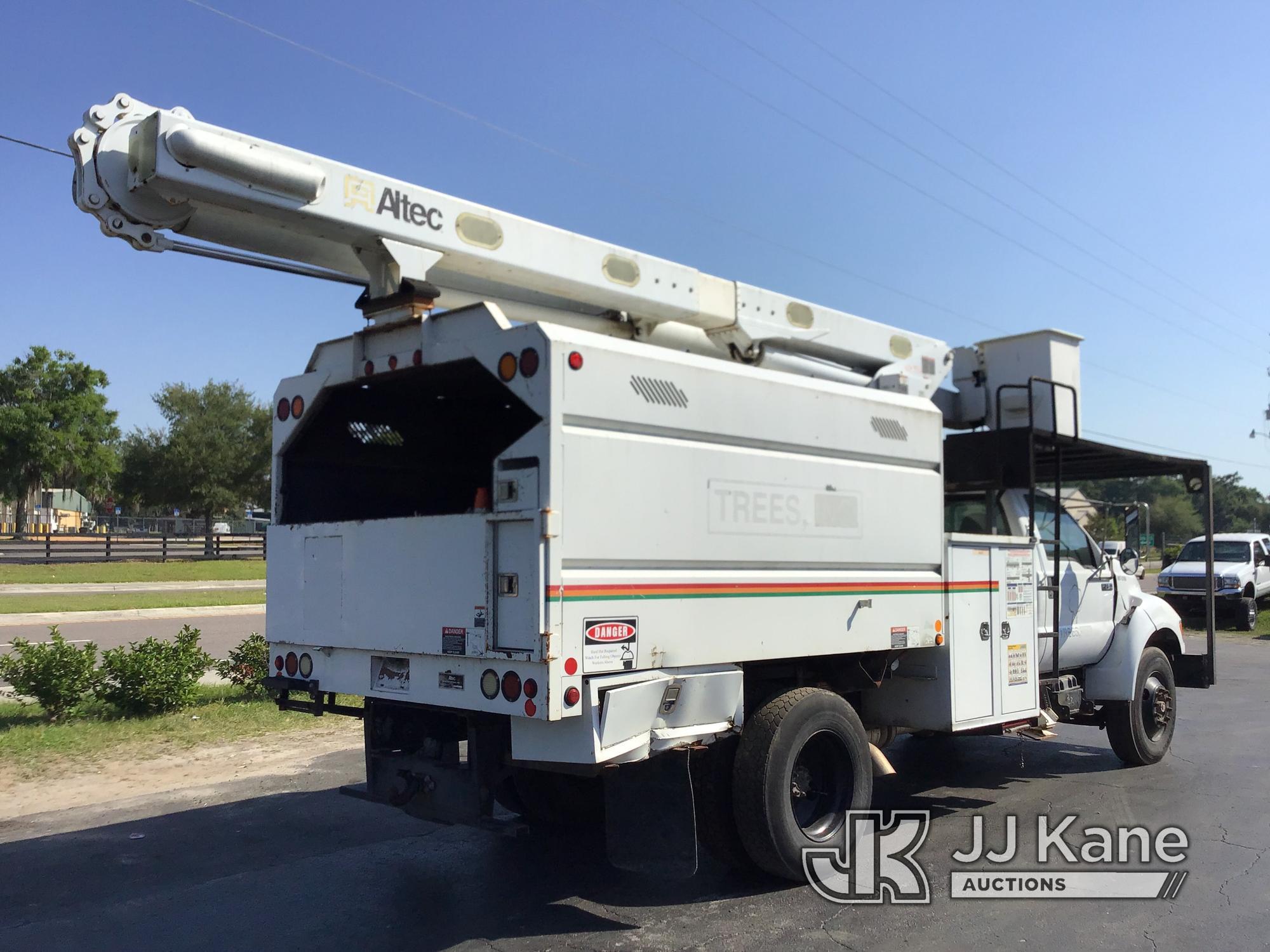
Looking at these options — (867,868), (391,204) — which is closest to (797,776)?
(867,868)

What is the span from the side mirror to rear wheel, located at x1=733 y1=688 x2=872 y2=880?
397cm

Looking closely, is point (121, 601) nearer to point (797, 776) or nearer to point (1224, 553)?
point (797, 776)

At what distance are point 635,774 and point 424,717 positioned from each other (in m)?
1.22

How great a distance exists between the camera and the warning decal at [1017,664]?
22.8 ft

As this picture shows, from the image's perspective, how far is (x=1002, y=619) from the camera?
22.8 feet

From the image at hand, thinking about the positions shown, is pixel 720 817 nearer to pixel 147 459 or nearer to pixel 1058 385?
pixel 1058 385

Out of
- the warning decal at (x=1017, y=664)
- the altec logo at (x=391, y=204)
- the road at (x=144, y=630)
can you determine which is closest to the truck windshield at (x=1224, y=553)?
the warning decal at (x=1017, y=664)

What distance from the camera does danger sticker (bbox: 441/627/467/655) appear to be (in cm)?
463

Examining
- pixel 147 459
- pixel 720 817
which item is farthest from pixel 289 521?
pixel 147 459

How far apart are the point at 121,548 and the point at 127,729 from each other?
32.5 meters

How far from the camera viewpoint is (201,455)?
160 feet

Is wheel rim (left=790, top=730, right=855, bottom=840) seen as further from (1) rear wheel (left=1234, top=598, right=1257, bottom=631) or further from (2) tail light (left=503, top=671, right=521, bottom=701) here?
(1) rear wheel (left=1234, top=598, right=1257, bottom=631)

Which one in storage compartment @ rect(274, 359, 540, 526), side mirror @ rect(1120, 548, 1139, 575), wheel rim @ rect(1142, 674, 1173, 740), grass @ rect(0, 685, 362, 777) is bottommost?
grass @ rect(0, 685, 362, 777)

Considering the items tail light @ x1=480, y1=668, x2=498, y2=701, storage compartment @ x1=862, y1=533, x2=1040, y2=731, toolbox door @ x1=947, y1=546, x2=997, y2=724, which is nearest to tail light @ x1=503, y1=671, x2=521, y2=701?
tail light @ x1=480, y1=668, x2=498, y2=701
